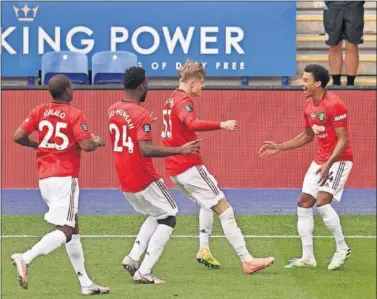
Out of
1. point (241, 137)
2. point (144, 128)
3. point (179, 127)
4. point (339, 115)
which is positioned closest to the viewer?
point (144, 128)

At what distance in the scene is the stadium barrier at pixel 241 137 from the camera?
1953 centimetres

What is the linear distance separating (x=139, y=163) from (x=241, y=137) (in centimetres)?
781

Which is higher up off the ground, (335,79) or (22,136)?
(335,79)

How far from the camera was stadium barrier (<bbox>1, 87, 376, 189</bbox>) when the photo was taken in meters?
19.5

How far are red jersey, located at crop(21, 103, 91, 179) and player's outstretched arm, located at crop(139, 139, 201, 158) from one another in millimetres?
548

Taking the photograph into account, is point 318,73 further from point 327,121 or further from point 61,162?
point 61,162

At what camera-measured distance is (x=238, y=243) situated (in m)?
12.6

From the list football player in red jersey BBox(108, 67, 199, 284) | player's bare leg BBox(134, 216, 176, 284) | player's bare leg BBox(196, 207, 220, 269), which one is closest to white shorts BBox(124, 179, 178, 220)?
football player in red jersey BBox(108, 67, 199, 284)

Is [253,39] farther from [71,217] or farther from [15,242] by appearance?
[71,217]

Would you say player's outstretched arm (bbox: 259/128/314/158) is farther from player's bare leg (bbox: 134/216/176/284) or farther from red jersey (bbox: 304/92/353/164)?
player's bare leg (bbox: 134/216/176/284)

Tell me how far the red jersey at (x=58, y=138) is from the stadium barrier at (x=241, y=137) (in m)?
7.93

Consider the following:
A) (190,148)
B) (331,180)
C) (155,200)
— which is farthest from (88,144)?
(331,180)

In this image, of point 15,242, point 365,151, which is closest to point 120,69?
point 365,151

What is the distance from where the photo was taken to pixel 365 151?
19.7m
